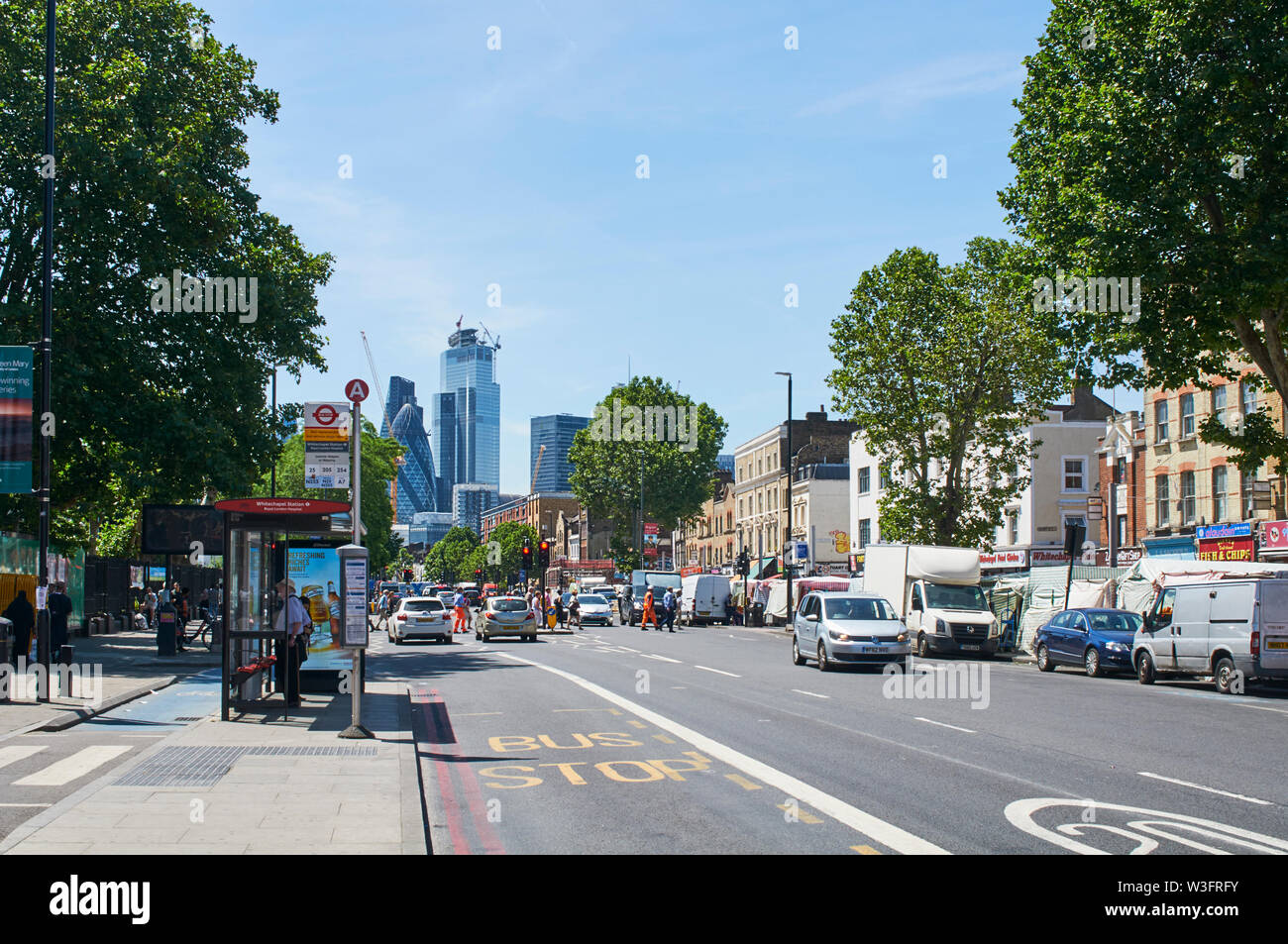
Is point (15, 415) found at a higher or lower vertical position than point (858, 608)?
higher

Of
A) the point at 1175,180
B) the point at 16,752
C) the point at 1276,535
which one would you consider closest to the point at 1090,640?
the point at 1175,180

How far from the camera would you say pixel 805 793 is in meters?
Result: 10.2

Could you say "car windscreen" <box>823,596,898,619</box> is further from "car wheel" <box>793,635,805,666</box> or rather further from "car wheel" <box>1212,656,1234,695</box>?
"car wheel" <box>1212,656,1234,695</box>

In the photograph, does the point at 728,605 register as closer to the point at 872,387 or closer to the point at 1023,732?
the point at 872,387

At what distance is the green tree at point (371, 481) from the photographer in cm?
8050

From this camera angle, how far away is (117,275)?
29.9 meters

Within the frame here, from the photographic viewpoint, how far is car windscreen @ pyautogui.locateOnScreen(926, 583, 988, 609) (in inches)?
1272

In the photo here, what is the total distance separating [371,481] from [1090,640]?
64.4 meters

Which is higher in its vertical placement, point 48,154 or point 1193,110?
point 1193,110

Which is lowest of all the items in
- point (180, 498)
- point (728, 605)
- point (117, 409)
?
point (728, 605)

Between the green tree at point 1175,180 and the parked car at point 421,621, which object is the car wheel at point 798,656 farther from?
the parked car at point 421,621
